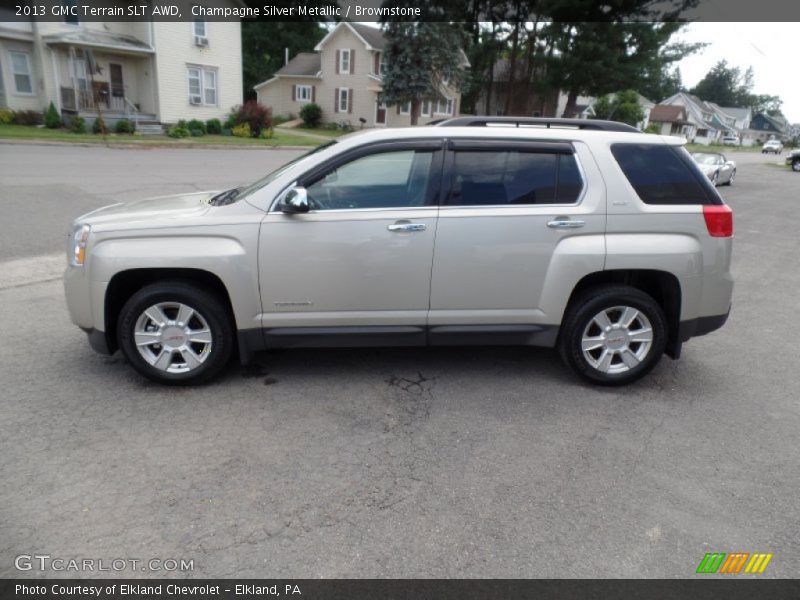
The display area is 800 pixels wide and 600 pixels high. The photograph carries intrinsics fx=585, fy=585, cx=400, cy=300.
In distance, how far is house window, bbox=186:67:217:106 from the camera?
29163 mm

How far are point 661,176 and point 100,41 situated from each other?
2814 centimetres

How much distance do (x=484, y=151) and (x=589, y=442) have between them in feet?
7.11

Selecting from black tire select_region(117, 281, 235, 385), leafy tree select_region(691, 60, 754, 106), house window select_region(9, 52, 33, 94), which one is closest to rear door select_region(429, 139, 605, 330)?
black tire select_region(117, 281, 235, 385)

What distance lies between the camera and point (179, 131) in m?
26.3

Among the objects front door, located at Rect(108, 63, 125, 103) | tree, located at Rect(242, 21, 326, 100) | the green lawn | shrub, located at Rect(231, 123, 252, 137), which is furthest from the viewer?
tree, located at Rect(242, 21, 326, 100)

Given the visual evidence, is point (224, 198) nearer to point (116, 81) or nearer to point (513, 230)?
point (513, 230)

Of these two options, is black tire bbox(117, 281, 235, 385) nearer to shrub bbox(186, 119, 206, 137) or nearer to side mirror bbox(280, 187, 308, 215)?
side mirror bbox(280, 187, 308, 215)

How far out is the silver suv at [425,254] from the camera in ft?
13.5

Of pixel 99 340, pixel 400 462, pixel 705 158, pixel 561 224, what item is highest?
pixel 561 224

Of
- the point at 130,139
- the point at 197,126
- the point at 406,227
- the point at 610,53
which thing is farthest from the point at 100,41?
the point at 406,227

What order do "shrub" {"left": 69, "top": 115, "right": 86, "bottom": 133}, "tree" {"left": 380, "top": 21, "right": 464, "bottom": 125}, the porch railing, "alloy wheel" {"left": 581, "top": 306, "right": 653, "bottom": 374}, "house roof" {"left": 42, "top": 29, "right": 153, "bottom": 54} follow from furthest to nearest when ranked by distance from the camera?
1. "tree" {"left": 380, "top": 21, "right": 464, "bottom": 125}
2. the porch railing
3. "house roof" {"left": 42, "top": 29, "right": 153, "bottom": 54}
4. "shrub" {"left": 69, "top": 115, "right": 86, "bottom": 133}
5. "alloy wheel" {"left": 581, "top": 306, "right": 653, "bottom": 374}

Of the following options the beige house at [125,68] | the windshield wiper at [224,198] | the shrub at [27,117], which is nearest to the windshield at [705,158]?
the windshield wiper at [224,198]

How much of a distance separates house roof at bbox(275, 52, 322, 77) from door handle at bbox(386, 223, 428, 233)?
4457 cm

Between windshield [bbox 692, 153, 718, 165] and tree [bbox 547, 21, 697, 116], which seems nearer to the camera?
windshield [bbox 692, 153, 718, 165]
